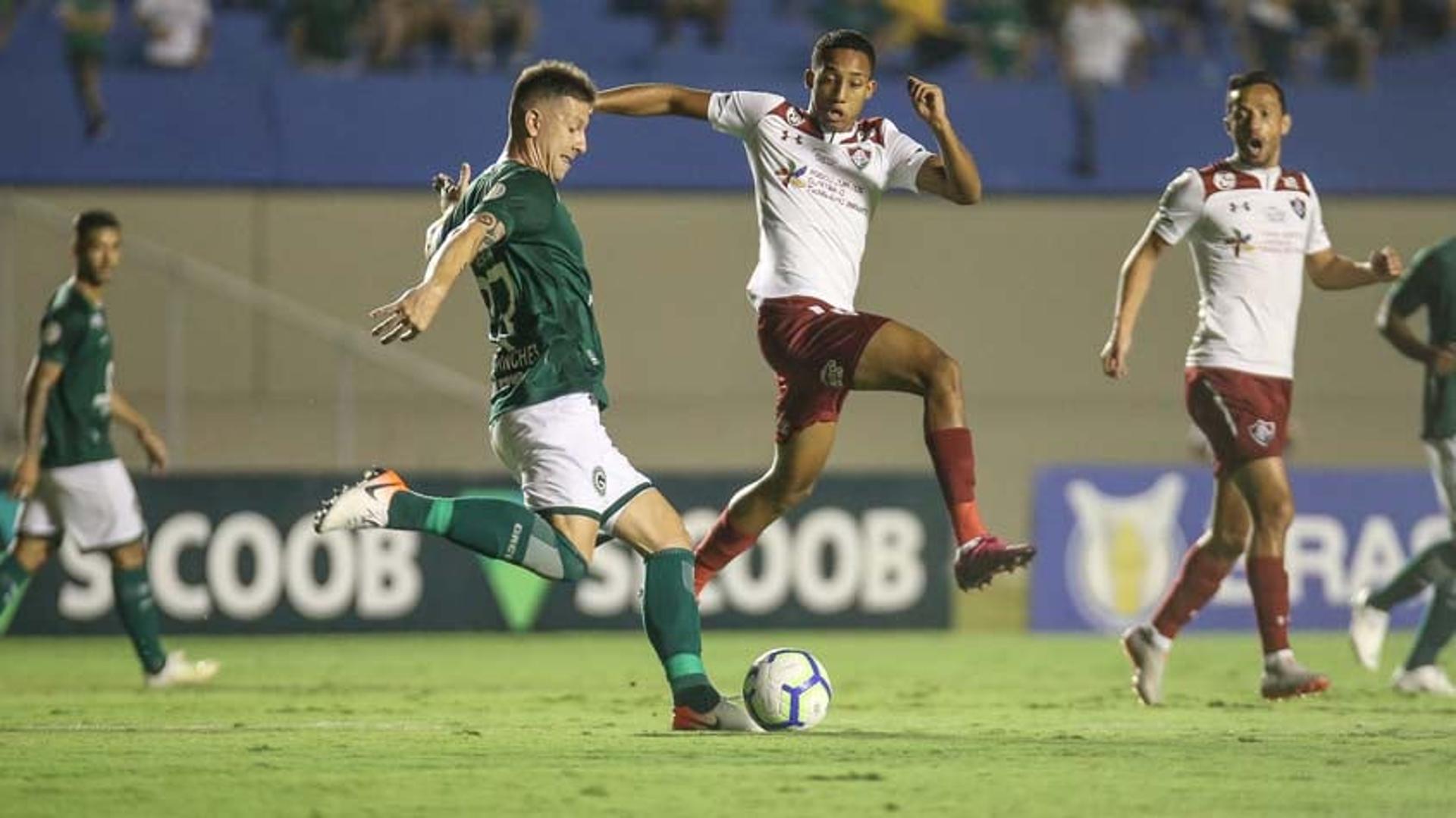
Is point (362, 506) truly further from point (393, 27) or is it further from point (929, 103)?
point (393, 27)

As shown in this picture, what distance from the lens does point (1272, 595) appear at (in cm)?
1048

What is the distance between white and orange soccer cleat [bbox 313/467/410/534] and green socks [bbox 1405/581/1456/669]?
542 cm

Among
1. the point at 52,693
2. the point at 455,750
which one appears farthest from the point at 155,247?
the point at 455,750

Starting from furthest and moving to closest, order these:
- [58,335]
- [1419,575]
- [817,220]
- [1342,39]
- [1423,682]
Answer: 1. [1342,39]
2. [58,335]
3. [1419,575]
4. [1423,682]
5. [817,220]

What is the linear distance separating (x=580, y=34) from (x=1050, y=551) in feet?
25.6

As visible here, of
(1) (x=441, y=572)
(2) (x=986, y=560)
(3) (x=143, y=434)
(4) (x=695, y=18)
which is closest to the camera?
(2) (x=986, y=560)

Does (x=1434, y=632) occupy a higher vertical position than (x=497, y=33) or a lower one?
lower

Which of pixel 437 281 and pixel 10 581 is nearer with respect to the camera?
pixel 437 281

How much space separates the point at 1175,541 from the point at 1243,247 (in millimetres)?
7361

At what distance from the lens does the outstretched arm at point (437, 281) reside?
7.34 m

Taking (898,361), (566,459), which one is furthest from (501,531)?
(898,361)

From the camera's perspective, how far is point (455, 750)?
8070mm

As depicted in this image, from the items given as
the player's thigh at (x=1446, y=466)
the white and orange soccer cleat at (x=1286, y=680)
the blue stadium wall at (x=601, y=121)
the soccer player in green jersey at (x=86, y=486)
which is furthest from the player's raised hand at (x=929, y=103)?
the blue stadium wall at (x=601, y=121)

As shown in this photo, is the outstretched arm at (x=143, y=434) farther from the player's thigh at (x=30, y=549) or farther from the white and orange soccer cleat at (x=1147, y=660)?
the white and orange soccer cleat at (x=1147, y=660)
